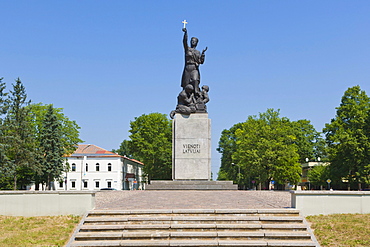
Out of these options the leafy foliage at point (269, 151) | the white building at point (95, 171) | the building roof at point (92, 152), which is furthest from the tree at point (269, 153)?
the building roof at point (92, 152)

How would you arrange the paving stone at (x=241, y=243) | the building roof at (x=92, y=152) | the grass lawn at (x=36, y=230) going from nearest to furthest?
1. the paving stone at (x=241, y=243)
2. the grass lawn at (x=36, y=230)
3. the building roof at (x=92, y=152)

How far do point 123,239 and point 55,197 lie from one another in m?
3.50

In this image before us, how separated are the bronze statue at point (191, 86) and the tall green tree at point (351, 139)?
878 inches

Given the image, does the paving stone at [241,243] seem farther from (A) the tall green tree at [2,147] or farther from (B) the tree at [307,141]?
(B) the tree at [307,141]

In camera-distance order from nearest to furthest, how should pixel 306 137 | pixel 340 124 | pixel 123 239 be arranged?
1. pixel 123 239
2. pixel 340 124
3. pixel 306 137

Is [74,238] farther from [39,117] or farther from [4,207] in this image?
[39,117]

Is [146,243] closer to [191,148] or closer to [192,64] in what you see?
[191,148]

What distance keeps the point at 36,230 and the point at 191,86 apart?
17.0 meters

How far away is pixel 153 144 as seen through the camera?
62594 millimetres

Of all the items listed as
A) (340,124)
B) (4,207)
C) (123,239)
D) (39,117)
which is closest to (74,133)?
(39,117)

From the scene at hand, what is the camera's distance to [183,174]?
27.0 meters

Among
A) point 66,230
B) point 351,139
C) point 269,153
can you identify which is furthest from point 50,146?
point 66,230

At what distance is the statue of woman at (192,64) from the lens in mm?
28391

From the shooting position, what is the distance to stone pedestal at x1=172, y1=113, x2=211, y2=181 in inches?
1059
